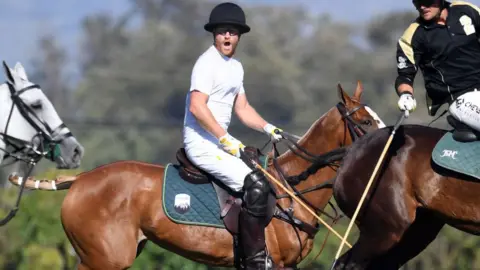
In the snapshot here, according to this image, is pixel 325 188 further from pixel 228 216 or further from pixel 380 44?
pixel 380 44

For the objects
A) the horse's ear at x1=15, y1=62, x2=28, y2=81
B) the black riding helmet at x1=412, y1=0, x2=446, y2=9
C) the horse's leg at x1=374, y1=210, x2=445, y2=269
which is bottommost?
the horse's leg at x1=374, y1=210, x2=445, y2=269

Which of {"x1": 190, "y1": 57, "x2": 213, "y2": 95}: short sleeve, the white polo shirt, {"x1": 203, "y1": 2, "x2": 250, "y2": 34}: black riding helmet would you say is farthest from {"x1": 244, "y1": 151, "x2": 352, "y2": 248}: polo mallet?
{"x1": 203, "y1": 2, "x2": 250, "y2": 34}: black riding helmet

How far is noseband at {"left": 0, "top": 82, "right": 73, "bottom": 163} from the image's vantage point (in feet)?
30.3

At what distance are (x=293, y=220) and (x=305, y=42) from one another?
2814 inches

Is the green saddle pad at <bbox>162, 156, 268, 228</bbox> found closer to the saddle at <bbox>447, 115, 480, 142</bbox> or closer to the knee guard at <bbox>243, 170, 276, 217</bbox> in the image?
the knee guard at <bbox>243, 170, 276, 217</bbox>

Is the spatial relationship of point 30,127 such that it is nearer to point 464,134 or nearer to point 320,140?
point 320,140

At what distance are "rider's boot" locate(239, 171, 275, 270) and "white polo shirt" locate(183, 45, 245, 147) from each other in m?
0.48

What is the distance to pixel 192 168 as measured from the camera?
8.49 metres

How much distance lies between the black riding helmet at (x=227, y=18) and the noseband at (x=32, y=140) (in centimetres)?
199

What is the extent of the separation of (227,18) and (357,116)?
1.42 meters

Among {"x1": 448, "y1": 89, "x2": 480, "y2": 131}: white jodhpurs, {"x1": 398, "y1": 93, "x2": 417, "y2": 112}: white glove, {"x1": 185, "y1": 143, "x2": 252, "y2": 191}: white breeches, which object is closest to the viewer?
{"x1": 448, "y1": 89, "x2": 480, "y2": 131}: white jodhpurs

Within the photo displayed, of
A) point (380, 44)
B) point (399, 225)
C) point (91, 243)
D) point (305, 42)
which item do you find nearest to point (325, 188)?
point (399, 225)

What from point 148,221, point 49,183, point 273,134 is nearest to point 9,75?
point 49,183

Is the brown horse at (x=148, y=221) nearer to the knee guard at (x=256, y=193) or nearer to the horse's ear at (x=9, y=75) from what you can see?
the knee guard at (x=256, y=193)
